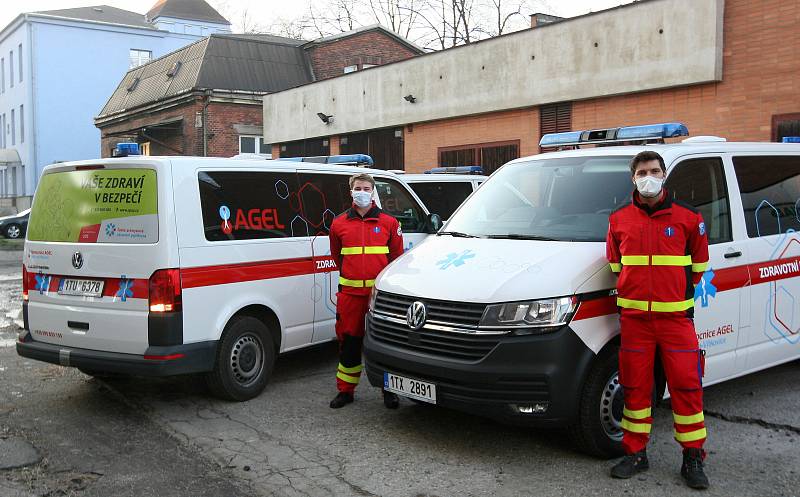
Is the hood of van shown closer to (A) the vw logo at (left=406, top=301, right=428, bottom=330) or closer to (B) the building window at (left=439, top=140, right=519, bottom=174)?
(A) the vw logo at (left=406, top=301, right=428, bottom=330)

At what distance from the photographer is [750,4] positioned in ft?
39.0

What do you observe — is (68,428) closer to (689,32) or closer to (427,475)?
(427,475)

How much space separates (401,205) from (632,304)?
12.1ft

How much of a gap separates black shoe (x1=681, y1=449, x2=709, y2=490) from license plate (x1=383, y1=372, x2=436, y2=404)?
1.51 m

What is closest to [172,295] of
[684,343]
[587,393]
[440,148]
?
[587,393]

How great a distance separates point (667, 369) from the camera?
446 centimetres

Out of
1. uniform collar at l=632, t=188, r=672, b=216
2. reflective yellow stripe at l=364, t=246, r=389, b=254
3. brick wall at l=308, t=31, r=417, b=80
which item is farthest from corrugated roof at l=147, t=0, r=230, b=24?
uniform collar at l=632, t=188, r=672, b=216

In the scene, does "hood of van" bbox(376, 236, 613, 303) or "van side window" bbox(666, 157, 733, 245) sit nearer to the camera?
"hood of van" bbox(376, 236, 613, 303)

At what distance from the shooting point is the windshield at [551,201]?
5.24 metres

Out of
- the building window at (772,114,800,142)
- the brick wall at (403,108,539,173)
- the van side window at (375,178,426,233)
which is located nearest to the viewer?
the van side window at (375,178,426,233)

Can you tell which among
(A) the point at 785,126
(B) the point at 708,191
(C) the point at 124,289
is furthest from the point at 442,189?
(A) the point at 785,126

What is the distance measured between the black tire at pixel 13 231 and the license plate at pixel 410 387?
83.1 feet

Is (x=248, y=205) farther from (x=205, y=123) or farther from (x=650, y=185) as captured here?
(x=205, y=123)

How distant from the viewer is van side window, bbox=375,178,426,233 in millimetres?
7699
